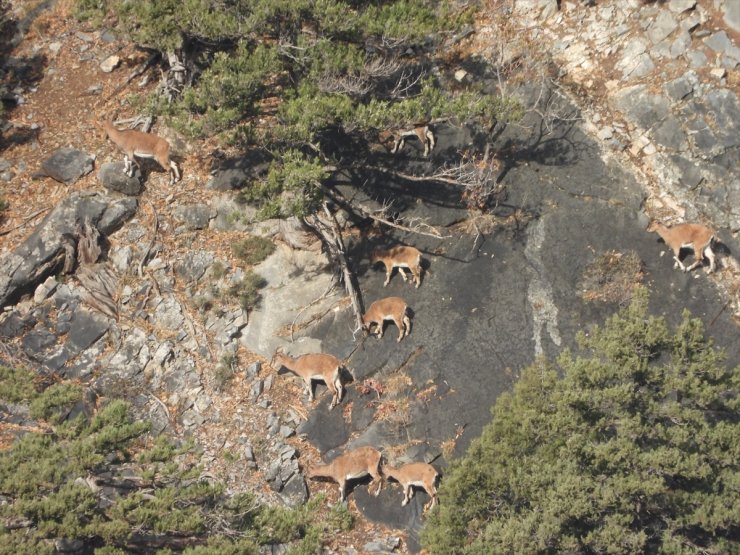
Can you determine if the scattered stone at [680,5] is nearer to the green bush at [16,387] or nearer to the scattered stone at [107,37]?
the scattered stone at [107,37]

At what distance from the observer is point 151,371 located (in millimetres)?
18625

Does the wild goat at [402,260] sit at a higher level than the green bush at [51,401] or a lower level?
higher

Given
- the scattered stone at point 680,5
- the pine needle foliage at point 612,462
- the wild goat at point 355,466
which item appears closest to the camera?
the pine needle foliage at point 612,462

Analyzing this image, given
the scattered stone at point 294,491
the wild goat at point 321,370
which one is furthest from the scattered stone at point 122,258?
the scattered stone at point 294,491

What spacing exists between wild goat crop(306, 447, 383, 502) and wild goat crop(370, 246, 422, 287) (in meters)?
4.40

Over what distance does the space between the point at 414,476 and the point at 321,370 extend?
3239mm

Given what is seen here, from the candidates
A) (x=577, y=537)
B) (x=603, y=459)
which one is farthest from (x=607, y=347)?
(x=577, y=537)

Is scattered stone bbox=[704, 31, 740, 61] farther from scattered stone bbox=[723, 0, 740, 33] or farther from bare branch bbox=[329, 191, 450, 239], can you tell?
bare branch bbox=[329, 191, 450, 239]

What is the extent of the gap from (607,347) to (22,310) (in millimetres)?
13718

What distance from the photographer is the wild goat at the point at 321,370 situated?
58.4 feet

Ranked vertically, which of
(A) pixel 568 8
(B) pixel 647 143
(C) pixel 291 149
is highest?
(A) pixel 568 8

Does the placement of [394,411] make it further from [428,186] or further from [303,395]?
[428,186]

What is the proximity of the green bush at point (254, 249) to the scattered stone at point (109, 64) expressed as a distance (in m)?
7.98

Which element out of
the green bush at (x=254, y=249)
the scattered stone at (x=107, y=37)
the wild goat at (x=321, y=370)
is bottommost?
the wild goat at (x=321, y=370)
